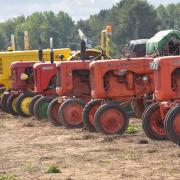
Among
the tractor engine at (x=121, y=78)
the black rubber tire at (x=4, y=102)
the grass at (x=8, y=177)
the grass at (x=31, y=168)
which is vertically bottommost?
the grass at (x=8, y=177)

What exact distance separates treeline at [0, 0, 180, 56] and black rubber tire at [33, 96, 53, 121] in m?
14.0

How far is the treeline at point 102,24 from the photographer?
66625 mm

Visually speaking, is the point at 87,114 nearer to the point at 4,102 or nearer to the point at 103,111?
the point at 103,111

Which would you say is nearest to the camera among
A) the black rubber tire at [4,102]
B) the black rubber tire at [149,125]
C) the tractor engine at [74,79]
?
the black rubber tire at [149,125]

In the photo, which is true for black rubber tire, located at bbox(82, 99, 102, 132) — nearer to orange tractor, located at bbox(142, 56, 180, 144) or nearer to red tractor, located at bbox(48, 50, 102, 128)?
red tractor, located at bbox(48, 50, 102, 128)

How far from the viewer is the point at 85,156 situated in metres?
9.88

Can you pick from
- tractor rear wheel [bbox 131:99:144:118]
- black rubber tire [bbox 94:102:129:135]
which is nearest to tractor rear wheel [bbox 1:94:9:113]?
tractor rear wheel [bbox 131:99:144:118]

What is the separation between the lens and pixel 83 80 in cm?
1513

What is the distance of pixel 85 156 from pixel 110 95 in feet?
11.5

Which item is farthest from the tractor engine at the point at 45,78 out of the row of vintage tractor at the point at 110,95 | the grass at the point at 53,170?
the grass at the point at 53,170

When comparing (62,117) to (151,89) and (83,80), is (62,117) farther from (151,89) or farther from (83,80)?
(151,89)

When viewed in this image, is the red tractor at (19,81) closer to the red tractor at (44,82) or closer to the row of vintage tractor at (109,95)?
the row of vintage tractor at (109,95)

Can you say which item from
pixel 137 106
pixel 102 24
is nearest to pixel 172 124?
pixel 137 106

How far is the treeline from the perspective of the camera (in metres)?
66.6
